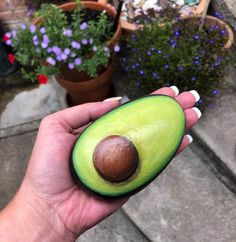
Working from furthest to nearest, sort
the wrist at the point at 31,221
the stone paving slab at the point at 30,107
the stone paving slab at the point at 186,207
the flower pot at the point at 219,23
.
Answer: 1. the stone paving slab at the point at 30,107
2. the flower pot at the point at 219,23
3. the stone paving slab at the point at 186,207
4. the wrist at the point at 31,221

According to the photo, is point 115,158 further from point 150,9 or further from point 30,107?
point 30,107

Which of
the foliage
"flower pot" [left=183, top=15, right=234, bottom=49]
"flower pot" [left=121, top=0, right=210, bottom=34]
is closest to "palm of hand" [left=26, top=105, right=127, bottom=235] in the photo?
the foliage

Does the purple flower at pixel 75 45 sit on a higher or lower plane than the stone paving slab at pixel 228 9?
lower

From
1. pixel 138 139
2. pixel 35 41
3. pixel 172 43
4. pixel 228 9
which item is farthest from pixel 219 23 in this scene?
pixel 138 139

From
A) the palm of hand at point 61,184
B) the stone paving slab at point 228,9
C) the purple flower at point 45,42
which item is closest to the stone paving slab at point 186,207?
the palm of hand at point 61,184

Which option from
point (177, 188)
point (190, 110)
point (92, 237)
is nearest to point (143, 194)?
point (177, 188)

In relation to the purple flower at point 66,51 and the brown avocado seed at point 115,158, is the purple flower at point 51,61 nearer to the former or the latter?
the purple flower at point 66,51
